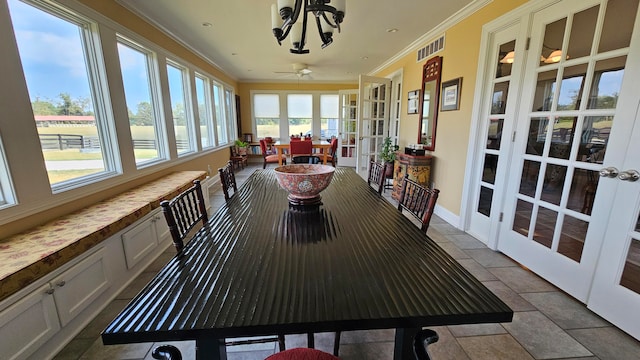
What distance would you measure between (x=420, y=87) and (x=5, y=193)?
456 cm

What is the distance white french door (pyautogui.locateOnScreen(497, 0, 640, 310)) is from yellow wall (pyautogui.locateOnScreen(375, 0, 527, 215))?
640 mm

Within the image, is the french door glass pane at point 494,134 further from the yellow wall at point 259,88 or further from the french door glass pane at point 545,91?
the yellow wall at point 259,88

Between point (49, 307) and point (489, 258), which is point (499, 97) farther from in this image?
point (49, 307)

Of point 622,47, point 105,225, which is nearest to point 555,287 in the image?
point 622,47

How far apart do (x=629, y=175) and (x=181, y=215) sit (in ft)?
8.46

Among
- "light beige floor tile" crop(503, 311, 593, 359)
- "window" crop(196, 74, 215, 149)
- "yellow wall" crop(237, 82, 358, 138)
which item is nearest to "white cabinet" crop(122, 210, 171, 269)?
"light beige floor tile" crop(503, 311, 593, 359)

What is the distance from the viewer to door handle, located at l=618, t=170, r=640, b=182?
4.98ft

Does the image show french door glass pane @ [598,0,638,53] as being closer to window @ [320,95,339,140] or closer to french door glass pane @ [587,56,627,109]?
french door glass pane @ [587,56,627,109]

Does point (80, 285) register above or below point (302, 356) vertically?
below

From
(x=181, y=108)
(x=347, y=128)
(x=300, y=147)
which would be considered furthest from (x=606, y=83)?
(x=347, y=128)

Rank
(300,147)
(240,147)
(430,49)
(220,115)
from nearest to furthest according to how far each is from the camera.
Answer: (430,49)
(300,147)
(220,115)
(240,147)

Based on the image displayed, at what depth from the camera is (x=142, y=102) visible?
318 centimetres

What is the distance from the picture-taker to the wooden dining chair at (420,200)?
1.34 metres

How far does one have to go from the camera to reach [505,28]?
2.44 m
